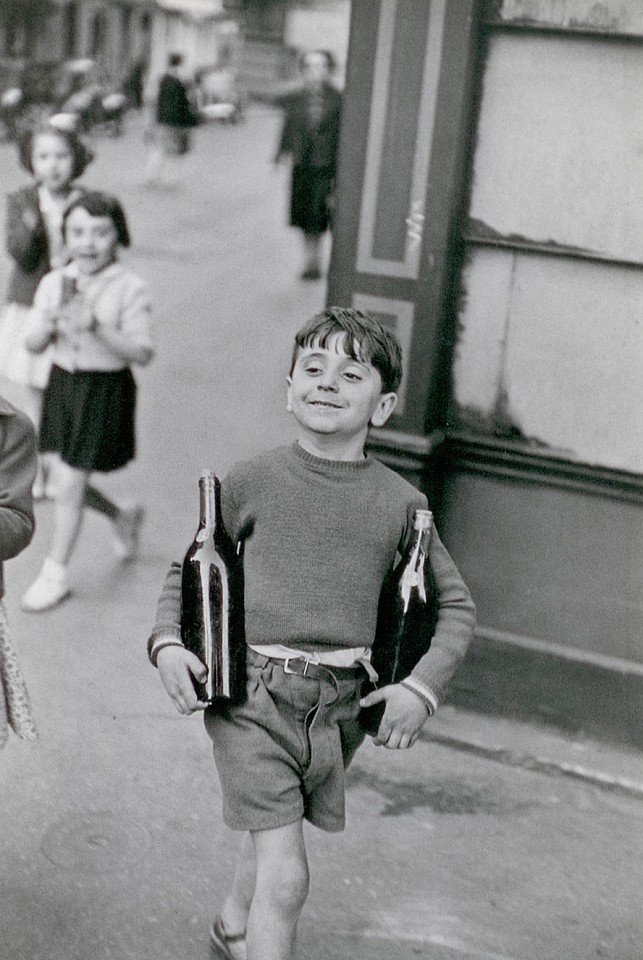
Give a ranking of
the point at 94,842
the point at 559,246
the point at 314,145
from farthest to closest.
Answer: the point at 314,145
the point at 559,246
the point at 94,842

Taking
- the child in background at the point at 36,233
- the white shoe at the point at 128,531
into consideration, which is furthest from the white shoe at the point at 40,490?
the white shoe at the point at 128,531

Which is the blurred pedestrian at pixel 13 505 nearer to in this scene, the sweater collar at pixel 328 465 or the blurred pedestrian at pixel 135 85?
the sweater collar at pixel 328 465

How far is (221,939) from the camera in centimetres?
324

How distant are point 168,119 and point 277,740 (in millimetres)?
18682

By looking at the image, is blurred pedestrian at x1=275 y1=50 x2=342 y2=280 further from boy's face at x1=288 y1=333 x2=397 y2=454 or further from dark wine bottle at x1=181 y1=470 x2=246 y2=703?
dark wine bottle at x1=181 y1=470 x2=246 y2=703

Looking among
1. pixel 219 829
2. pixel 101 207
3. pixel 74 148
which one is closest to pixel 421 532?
pixel 219 829

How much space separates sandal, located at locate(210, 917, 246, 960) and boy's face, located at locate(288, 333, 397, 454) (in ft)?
4.24

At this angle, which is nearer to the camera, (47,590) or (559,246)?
(559,246)

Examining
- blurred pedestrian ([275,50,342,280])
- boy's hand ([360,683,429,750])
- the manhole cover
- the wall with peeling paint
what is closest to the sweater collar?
boy's hand ([360,683,429,750])

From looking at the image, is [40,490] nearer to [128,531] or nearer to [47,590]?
[128,531]

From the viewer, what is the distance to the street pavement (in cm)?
341

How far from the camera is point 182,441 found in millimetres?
7914

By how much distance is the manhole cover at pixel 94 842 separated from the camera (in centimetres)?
360


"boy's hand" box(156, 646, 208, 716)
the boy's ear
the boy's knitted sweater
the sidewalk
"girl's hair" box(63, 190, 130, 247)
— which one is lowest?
the sidewalk
